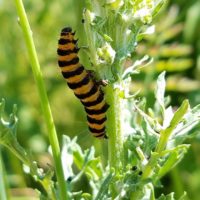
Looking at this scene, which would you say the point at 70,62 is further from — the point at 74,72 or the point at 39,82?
the point at 39,82

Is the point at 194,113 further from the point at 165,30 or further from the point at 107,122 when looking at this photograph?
the point at 165,30

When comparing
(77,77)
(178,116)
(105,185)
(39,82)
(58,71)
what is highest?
(58,71)

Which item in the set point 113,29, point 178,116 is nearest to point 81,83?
point 113,29

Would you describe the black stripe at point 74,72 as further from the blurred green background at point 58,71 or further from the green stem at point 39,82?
the blurred green background at point 58,71

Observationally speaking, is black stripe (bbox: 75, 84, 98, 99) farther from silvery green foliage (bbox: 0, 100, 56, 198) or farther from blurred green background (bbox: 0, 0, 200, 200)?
blurred green background (bbox: 0, 0, 200, 200)

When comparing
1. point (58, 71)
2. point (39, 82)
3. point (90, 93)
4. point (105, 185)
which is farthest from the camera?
point (58, 71)

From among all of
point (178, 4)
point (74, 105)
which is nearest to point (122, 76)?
point (74, 105)

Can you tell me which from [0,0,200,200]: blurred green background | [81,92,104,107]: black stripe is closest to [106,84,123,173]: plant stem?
[81,92,104,107]: black stripe

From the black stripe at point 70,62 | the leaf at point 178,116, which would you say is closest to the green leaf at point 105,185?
the leaf at point 178,116
